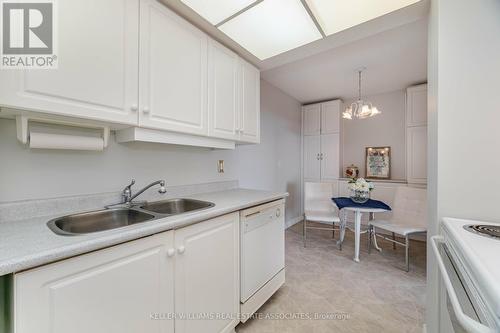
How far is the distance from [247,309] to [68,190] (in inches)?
55.9

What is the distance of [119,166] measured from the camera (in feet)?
4.52

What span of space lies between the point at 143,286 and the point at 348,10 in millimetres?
2075

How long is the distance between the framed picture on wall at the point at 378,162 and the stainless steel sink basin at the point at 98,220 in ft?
12.8

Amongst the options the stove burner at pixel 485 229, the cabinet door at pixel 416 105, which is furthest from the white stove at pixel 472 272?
the cabinet door at pixel 416 105

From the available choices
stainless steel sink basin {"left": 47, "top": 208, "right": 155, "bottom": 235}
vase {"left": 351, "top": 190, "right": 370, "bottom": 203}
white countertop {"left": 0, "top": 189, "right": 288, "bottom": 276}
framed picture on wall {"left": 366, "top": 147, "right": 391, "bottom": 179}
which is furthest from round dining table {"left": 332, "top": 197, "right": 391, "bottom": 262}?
stainless steel sink basin {"left": 47, "top": 208, "right": 155, "bottom": 235}

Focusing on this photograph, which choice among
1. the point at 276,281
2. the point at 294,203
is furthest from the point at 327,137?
the point at 276,281

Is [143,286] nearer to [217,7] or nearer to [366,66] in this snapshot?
[217,7]

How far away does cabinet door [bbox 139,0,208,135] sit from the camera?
47.8 inches

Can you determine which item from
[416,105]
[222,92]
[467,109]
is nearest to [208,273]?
[222,92]

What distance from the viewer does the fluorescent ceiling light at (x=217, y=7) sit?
51.4 inches

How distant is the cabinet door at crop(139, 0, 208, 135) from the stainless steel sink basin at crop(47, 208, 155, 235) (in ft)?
1.88

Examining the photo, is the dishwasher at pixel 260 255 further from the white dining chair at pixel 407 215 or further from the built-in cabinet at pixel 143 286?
the white dining chair at pixel 407 215

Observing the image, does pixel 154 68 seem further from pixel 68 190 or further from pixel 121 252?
pixel 121 252

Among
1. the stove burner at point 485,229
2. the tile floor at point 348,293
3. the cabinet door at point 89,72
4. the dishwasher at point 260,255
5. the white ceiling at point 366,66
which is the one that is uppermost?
the white ceiling at point 366,66
